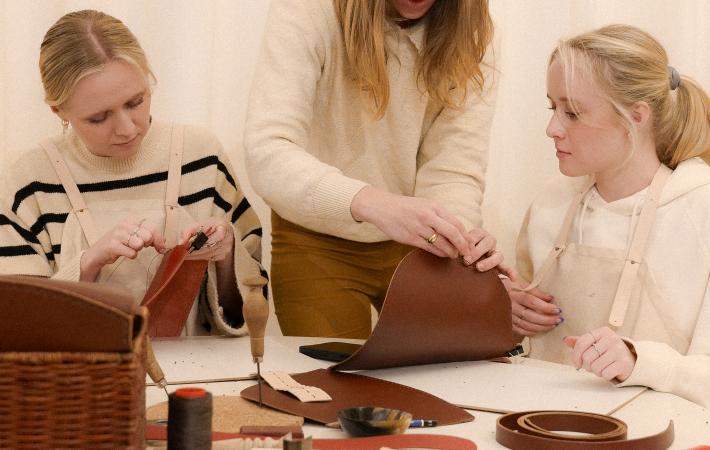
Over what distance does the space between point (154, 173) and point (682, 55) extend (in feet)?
4.29

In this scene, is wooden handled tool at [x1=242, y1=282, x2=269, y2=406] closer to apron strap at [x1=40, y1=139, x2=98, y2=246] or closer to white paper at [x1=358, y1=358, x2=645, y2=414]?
white paper at [x1=358, y1=358, x2=645, y2=414]

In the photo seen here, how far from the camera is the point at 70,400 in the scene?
91 centimetres

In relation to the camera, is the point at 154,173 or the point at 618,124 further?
the point at 154,173

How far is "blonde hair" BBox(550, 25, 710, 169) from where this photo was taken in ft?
5.96

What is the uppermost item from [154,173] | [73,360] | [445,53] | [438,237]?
[445,53]

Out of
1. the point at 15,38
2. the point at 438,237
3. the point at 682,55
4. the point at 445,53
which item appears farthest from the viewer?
the point at 682,55

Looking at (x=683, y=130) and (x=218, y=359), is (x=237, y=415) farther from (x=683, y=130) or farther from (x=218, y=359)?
(x=683, y=130)

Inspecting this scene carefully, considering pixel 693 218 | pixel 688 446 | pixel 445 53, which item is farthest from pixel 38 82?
pixel 688 446

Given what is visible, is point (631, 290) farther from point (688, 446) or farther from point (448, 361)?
point (688, 446)

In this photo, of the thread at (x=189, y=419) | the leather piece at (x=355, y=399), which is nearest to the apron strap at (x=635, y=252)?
the leather piece at (x=355, y=399)

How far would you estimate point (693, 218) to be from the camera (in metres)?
1.75

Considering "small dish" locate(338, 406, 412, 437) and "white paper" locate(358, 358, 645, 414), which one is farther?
"white paper" locate(358, 358, 645, 414)

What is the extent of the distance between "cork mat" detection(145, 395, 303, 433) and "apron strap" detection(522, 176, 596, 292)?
0.76m

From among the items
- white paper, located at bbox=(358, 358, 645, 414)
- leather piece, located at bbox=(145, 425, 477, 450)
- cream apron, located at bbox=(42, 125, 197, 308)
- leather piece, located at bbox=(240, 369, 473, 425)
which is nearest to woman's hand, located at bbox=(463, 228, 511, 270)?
white paper, located at bbox=(358, 358, 645, 414)
